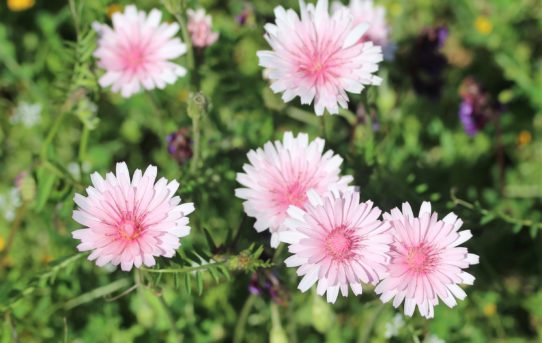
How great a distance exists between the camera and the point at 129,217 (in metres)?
1.91

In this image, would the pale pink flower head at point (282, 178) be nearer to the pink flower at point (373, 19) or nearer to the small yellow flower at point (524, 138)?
the pink flower at point (373, 19)

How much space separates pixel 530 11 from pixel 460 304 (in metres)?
1.84

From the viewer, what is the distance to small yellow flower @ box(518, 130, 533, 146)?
3365 millimetres

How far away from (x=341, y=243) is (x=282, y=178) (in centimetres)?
36

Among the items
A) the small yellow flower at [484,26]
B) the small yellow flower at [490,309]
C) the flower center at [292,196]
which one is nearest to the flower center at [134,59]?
the flower center at [292,196]

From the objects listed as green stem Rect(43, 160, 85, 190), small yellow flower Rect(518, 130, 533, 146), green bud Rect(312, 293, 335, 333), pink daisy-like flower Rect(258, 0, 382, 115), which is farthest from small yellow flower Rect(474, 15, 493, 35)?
green stem Rect(43, 160, 85, 190)

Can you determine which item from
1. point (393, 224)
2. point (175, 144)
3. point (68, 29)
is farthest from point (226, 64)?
point (393, 224)

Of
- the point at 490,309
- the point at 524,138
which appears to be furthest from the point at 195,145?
the point at 524,138

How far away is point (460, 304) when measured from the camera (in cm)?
272

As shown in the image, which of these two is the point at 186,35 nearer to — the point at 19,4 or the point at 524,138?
the point at 19,4

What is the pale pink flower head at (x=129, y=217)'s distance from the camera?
1867 mm

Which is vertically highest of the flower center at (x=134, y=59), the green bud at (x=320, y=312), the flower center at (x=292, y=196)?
the flower center at (x=134, y=59)

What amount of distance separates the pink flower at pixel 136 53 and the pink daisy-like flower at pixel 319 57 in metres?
0.50

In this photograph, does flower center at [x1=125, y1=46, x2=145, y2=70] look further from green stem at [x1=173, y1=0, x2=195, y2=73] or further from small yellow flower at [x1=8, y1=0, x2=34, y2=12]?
small yellow flower at [x1=8, y1=0, x2=34, y2=12]
